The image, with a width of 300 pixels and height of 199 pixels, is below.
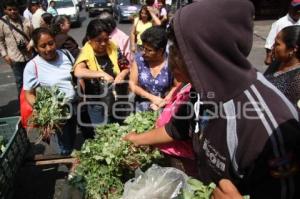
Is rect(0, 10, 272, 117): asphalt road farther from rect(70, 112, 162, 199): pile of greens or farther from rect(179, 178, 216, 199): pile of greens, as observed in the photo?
rect(179, 178, 216, 199): pile of greens

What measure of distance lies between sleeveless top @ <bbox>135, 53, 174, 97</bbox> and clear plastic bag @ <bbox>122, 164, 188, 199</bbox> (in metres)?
1.61

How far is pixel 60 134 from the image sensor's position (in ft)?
13.2

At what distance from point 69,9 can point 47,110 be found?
1997 cm

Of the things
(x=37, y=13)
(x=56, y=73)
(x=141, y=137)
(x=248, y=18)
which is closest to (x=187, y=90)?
(x=141, y=137)

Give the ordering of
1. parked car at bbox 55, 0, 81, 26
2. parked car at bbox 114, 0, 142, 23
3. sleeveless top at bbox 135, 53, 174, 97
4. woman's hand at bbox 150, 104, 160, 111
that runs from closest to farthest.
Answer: woman's hand at bbox 150, 104, 160, 111 < sleeveless top at bbox 135, 53, 174, 97 < parked car at bbox 114, 0, 142, 23 < parked car at bbox 55, 0, 81, 26

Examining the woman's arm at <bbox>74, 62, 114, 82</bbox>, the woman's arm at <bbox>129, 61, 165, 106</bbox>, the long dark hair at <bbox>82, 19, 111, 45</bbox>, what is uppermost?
the long dark hair at <bbox>82, 19, 111, 45</bbox>

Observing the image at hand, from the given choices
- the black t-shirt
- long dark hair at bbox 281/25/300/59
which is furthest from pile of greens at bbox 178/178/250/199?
long dark hair at bbox 281/25/300/59

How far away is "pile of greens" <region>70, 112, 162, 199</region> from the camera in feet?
8.79

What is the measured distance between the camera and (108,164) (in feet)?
8.99

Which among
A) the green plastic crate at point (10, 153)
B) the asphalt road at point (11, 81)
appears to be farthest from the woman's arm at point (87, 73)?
the asphalt road at point (11, 81)

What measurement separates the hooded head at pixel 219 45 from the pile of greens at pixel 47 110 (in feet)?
8.11

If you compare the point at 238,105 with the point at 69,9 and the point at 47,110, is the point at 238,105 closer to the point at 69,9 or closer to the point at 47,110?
the point at 47,110

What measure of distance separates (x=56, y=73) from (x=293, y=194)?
295 centimetres

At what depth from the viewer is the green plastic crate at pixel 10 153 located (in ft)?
10.3
